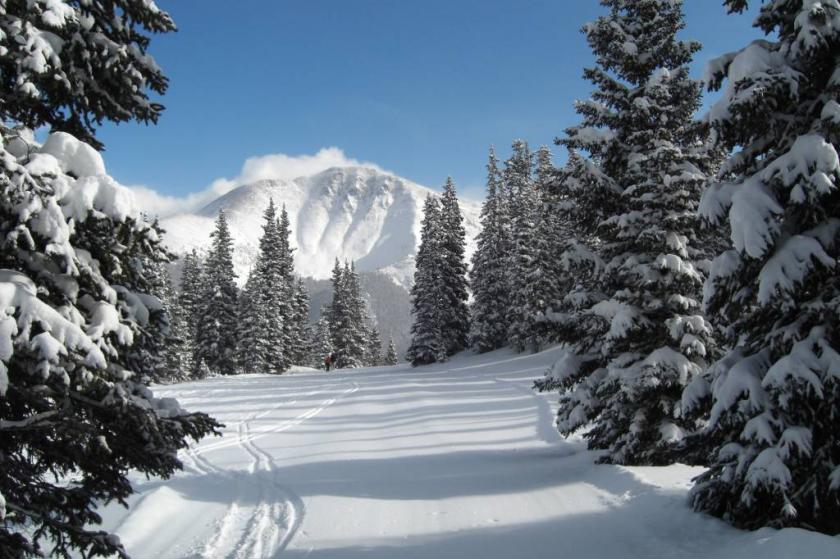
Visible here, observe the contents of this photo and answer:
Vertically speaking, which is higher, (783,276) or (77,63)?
(77,63)

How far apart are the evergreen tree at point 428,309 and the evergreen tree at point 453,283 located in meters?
0.38

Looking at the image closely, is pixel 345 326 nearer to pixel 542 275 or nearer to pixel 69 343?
pixel 542 275

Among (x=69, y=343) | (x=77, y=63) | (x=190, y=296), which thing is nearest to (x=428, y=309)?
(x=190, y=296)

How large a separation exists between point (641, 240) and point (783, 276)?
5.04m

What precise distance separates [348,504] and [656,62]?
10.7m

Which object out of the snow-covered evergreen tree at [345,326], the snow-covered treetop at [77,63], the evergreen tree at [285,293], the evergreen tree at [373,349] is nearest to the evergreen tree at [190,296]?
the evergreen tree at [285,293]

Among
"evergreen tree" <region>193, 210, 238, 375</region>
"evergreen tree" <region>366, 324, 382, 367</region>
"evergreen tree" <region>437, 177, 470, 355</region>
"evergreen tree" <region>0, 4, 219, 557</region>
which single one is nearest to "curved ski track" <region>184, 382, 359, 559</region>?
"evergreen tree" <region>0, 4, 219, 557</region>

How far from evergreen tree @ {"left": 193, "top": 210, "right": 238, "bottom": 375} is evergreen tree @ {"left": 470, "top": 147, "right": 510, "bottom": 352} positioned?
2193cm

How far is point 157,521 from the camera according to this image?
8.25 meters

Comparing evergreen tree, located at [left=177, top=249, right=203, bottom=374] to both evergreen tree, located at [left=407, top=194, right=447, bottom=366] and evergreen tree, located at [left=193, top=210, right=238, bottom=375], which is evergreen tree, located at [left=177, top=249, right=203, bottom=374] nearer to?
evergreen tree, located at [left=193, top=210, right=238, bottom=375]

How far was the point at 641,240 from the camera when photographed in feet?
35.6

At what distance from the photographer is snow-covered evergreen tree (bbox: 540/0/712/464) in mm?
10414

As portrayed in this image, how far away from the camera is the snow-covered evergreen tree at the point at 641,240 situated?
10414 millimetres

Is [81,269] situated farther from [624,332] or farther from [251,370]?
[251,370]
